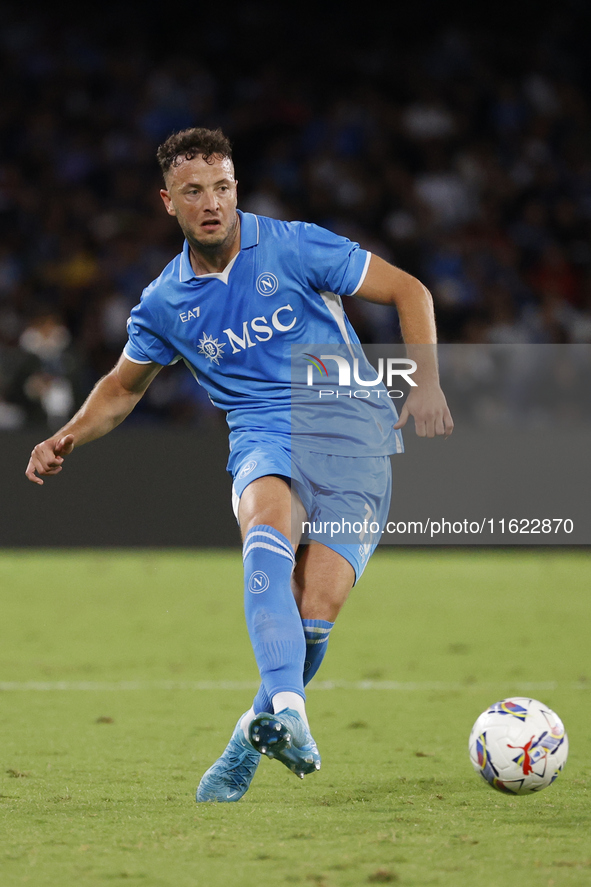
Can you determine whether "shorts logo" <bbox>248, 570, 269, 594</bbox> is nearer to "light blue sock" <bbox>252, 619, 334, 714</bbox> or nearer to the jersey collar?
"light blue sock" <bbox>252, 619, 334, 714</bbox>

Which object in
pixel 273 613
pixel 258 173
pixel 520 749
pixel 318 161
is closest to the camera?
pixel 273 613

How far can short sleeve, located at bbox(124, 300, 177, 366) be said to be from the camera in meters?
4.18

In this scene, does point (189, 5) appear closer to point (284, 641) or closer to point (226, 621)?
point (226, 621)

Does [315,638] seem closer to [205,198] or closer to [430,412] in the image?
[430,412]

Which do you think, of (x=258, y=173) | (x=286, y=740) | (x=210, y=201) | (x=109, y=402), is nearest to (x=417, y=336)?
(x=210, y=201)

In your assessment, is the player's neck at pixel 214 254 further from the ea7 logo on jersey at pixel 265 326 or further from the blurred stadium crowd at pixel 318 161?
the blurred stadium crowd at pixel 318 161

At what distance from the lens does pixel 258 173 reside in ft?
50.4

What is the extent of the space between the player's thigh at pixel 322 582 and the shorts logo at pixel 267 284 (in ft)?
2.89

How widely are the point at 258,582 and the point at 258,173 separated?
12407 mm

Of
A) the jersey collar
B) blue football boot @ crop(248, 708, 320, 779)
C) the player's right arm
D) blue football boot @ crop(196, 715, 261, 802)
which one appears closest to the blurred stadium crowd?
the player's right arm

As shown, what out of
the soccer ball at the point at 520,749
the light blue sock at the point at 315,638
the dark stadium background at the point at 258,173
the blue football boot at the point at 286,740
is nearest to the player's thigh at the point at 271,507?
the light blue sock at the point at 315,638

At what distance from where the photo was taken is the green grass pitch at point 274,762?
309 centimetres

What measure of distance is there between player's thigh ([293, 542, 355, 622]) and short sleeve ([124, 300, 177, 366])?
907 millimetres

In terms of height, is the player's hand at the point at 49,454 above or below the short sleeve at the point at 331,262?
below
